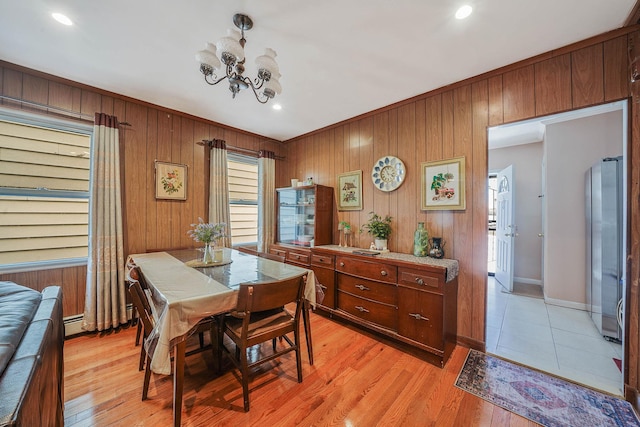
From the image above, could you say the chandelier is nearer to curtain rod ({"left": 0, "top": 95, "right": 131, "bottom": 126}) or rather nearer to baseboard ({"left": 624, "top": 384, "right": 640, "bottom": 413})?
curtain rod ({"left": 0, "top": 95, "right": 131, "bottom": 126})

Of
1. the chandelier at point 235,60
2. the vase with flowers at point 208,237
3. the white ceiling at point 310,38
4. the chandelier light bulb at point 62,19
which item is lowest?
the vase with flowers at point 208,237

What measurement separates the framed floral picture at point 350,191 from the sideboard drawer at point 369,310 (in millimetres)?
1191

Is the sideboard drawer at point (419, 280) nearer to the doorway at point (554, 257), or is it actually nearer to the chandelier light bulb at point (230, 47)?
the doorway at point (554, 257)

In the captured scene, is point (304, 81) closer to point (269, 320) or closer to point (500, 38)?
point (500, 38)

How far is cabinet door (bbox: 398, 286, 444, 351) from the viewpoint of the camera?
81.0 inches

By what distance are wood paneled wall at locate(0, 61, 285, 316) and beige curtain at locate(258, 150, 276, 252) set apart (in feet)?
1.64

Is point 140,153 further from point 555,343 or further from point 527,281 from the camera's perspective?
point 527,281

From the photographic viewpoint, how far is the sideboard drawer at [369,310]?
2.37 meters

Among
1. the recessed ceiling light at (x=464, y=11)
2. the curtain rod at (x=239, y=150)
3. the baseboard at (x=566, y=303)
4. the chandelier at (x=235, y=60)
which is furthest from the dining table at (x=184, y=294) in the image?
the baseboard at (x=566, y=303)

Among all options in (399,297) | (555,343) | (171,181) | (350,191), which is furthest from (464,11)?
(171,181)

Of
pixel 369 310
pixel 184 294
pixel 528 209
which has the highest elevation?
pixel 528 209

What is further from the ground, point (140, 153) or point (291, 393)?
point (140, 153)

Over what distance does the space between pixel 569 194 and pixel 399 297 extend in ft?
10.0

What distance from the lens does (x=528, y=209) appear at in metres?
4.25
